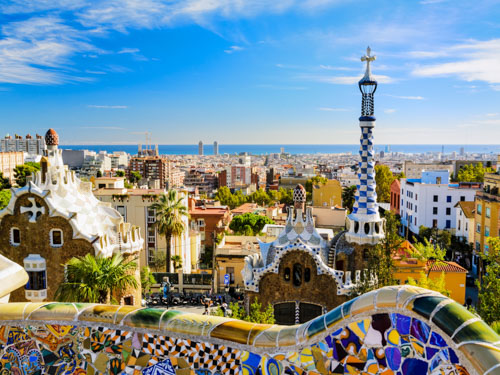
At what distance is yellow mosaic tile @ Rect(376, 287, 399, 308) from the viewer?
415cm

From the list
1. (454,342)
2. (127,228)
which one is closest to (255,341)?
(454,342)

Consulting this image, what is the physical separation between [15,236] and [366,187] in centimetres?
1479

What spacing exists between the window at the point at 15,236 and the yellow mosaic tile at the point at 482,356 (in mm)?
19821

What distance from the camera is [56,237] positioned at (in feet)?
64.3

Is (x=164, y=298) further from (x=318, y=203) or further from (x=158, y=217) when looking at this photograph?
(x=318, y=203)

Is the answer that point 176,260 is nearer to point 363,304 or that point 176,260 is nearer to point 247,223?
point 247,223

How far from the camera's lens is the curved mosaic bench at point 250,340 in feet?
12.7

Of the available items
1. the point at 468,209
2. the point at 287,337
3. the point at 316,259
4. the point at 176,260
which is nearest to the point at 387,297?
the point at 287,337

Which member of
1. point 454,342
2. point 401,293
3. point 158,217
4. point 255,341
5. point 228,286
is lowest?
point 228,286

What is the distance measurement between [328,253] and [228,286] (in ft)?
35.9

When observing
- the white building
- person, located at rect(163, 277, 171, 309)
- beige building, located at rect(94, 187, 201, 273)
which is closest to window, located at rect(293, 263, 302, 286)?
person, located at rect(163, 277, 171, 309)

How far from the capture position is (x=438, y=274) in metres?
23.2

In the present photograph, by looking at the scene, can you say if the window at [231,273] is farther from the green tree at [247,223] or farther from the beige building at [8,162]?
the beige building at [8,162]

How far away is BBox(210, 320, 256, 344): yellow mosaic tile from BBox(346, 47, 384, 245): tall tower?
46.2 feet
